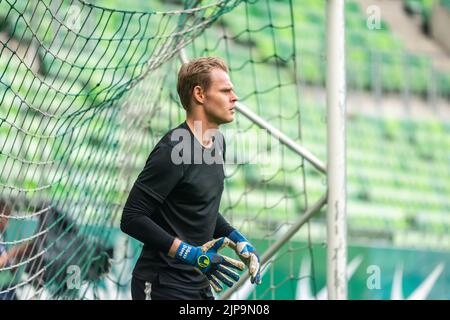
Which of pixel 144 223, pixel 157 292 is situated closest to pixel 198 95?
pixel 144 223

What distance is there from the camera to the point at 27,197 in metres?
5.55

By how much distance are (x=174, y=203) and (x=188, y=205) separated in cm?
5

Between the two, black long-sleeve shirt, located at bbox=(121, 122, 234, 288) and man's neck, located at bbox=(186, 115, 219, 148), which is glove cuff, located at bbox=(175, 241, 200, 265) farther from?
man's neck, located at bbox=(186, 115, 219, 148)

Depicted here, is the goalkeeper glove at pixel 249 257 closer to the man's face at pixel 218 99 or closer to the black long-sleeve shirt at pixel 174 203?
the black long-sleeve shirt at pixel 174 203

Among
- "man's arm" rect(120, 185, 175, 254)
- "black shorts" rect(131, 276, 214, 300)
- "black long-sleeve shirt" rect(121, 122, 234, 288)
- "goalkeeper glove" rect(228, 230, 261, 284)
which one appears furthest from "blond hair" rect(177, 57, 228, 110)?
"black shorts" rect(131, 276, 214, 300)

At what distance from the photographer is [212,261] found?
3.33 m

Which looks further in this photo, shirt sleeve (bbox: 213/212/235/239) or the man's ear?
shirt sleeve (bbox: 213/212/235/239)

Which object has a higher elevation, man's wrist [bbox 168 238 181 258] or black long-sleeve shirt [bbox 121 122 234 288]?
black long-sleeve shirt [bbox 121 122 234 288]

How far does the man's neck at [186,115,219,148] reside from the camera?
3.45 m

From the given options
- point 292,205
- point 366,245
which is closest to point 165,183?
point 366,245
